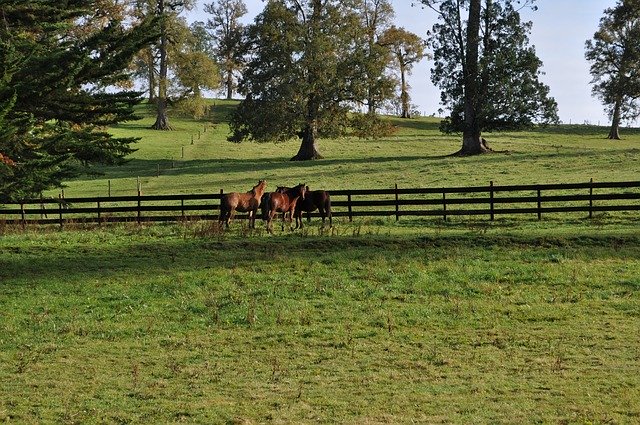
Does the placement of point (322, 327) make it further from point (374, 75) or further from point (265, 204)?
point (374, 75)

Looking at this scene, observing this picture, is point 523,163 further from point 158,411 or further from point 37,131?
point 158,411

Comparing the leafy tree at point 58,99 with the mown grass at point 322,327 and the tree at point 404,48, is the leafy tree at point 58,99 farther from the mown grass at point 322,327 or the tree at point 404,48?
the tree at point 404,48

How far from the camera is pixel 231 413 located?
396 inches

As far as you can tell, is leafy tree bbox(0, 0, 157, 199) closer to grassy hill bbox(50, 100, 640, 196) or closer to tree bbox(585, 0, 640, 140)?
grassy hill bbox(50, 100, 640, 196)

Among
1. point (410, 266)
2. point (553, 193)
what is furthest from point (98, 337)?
point (553, 193)

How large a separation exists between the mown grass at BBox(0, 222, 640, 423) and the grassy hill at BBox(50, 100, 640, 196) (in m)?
13.1

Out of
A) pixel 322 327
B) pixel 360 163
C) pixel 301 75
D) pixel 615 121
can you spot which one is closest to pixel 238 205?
pixel 322 327

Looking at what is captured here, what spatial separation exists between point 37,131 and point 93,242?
4.14 meters

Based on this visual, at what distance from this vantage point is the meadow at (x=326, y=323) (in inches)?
410

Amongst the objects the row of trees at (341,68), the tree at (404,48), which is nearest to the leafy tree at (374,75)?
the row of trees at (341,68)

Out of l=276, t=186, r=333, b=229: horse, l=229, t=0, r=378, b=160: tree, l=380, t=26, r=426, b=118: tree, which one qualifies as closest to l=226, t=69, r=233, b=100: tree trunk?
l=380, t=26, r=426, b=118: tree

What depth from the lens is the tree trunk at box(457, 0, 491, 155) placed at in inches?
1989

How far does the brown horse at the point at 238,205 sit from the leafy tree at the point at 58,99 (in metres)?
5.27

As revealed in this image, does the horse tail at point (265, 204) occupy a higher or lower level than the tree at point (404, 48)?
lower
